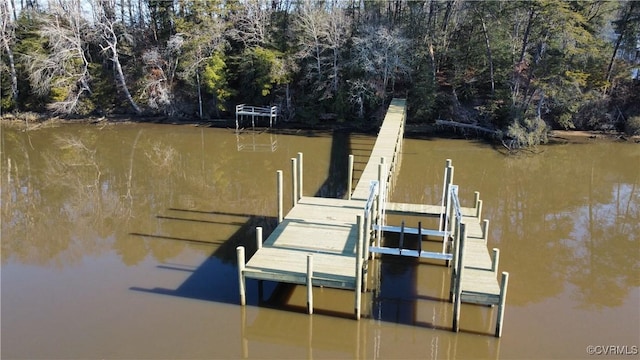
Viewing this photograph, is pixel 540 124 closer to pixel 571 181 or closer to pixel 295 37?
pixel 571 181

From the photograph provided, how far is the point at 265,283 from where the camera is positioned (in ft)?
35.8

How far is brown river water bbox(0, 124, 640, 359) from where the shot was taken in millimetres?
9117

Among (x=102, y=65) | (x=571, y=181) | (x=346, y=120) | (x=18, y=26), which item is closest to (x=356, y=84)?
(x=346, y=120)

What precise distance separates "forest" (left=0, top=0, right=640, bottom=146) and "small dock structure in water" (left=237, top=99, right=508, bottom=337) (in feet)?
43.3

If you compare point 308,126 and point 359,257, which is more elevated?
point 308,126

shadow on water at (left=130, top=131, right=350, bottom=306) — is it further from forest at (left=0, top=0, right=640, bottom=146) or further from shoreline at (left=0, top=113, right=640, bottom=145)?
forest at (left=0, top=0, right=640, bottom=146)

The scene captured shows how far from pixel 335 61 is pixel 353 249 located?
18229mm

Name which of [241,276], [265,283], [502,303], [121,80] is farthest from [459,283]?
[121,80]

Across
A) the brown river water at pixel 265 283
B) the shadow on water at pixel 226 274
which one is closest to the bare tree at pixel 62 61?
the brown river water at pixel 265 283

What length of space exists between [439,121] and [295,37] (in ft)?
30.2

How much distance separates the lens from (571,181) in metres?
18.9

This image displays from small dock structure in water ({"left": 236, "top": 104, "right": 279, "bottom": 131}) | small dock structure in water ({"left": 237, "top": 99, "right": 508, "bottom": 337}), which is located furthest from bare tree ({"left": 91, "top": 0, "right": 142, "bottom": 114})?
small dock structure in water ({"left": 237, "top": 99, "right": 508, "bottom": 337})

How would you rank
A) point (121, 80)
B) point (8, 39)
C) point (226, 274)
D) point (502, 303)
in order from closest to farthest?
1. point (502, 303)
2. point (226, 274)
3. point (8, 39)
4. point (121, 80)

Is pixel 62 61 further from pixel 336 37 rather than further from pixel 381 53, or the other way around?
pixel 381 53
